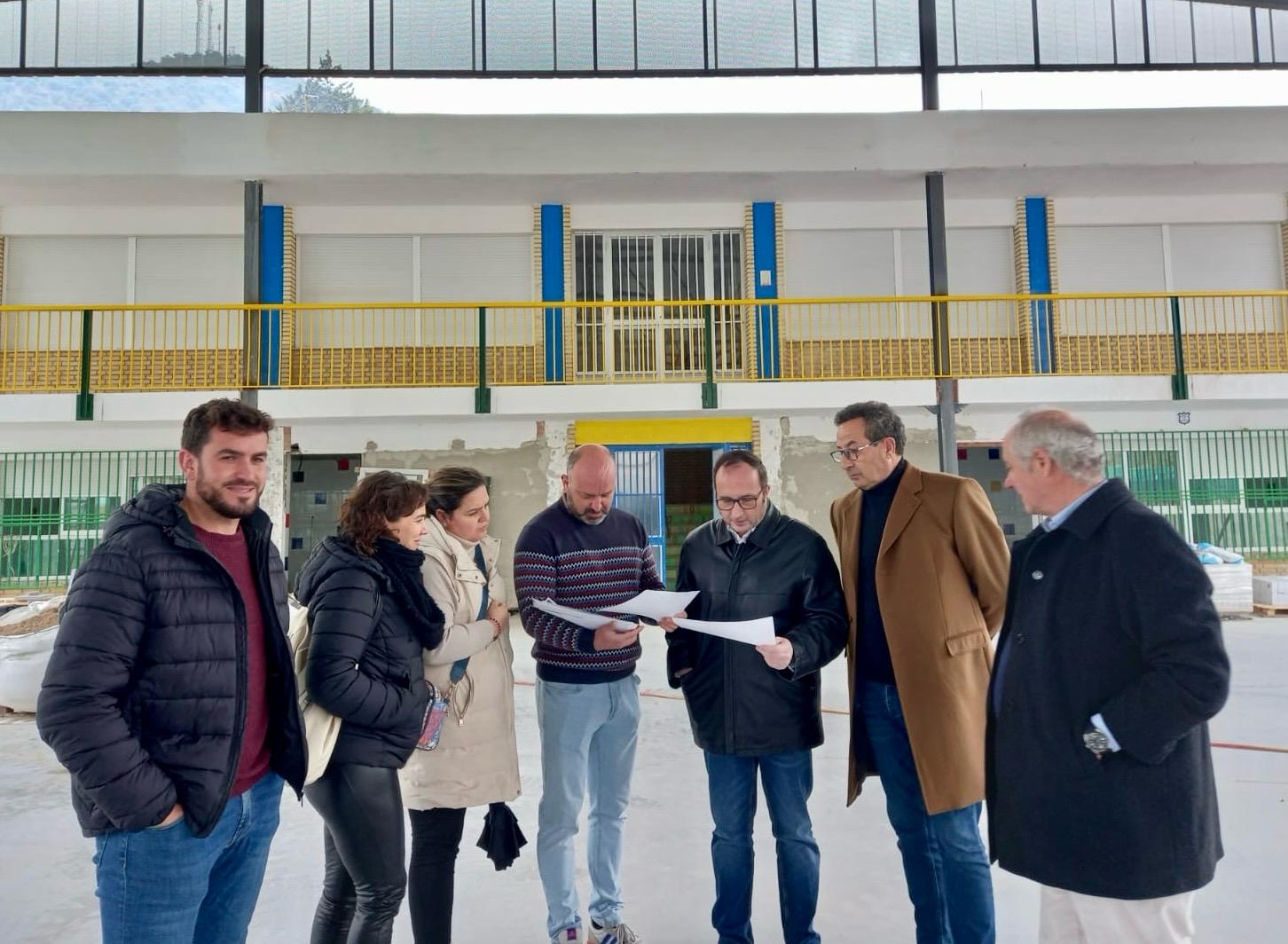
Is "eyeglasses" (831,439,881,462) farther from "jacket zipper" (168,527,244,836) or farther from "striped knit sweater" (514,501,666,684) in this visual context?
"jacket zipper" (168,527,244,836)

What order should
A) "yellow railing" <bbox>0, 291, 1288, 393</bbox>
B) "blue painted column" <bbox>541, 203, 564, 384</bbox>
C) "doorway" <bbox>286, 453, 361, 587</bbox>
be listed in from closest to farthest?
"yellow railing" <bbox>0, 291, 1288, 393</bbox> < "blue painted column" <bbox>541, 203, 564, 384</bbox> < "doorway" <bbox>286, 453, 361, 587</bbox>

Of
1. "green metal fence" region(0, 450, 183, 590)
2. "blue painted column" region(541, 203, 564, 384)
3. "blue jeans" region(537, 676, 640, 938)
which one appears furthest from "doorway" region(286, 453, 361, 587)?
"blue jeans" region(537, 676, 640, 938)

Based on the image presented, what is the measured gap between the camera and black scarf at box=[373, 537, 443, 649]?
230cm

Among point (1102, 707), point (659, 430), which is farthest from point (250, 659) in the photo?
point (659, 430)

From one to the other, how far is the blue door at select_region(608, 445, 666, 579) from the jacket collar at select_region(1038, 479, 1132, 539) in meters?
10.4

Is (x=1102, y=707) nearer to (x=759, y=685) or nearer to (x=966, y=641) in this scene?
(x=966, y=641)

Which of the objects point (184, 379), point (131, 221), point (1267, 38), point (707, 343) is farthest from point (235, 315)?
point (1267, 38)

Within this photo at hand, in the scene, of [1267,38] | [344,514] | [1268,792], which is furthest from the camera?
[1267,38]

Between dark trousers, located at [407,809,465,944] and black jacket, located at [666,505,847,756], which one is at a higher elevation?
black jacket, located at [666,505,847,756]

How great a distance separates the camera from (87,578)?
170 cm

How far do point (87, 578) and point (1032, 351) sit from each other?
12.8 m

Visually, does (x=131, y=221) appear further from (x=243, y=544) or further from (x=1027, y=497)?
(x=1027, y=497)

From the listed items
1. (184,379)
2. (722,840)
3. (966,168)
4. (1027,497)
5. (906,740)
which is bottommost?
(722,840)

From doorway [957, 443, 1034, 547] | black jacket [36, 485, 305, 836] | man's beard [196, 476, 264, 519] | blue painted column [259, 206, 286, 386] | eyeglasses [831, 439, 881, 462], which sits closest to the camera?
black jacket [36, 485, 305, 836]
